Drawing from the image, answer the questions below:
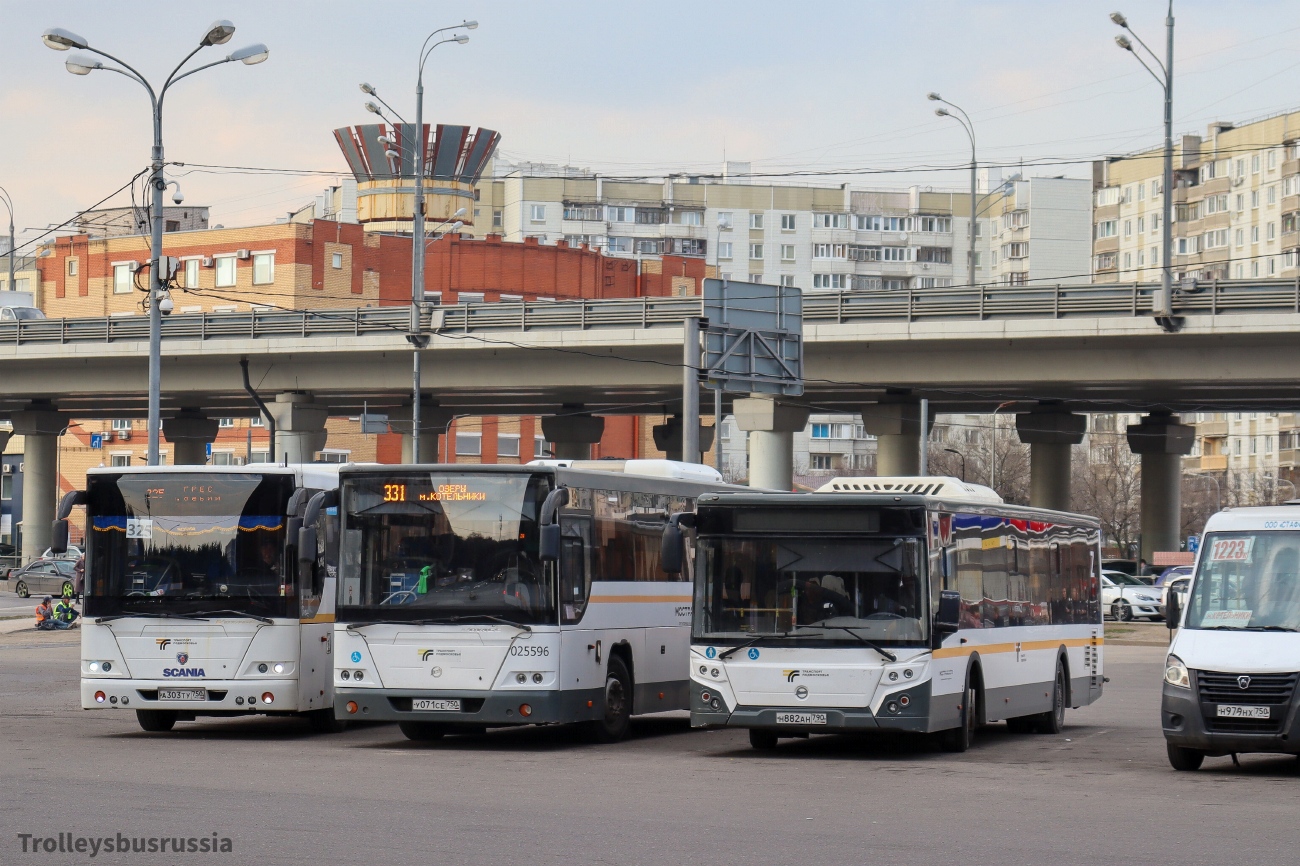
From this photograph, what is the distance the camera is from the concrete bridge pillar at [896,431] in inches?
2219

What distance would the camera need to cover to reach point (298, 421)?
59.3 metres

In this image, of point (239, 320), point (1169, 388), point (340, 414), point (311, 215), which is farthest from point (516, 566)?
point (311, 215)

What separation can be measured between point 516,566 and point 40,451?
5940 centimetres

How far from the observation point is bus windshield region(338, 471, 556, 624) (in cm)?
1723

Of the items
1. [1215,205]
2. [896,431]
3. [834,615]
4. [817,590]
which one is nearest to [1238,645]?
[834,615]

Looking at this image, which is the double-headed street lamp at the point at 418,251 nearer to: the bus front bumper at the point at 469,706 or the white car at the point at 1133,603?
the white car at the point at 1133,603

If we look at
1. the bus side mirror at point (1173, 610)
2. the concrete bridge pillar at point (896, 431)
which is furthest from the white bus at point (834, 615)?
the concrete bridge pillar at point (896, 431)

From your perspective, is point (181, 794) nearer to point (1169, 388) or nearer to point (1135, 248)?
point (1169, 388)

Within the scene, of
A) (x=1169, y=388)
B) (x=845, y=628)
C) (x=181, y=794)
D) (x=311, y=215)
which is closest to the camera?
(x=181, y=794)

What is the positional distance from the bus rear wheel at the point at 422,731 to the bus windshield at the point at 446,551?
159 centimetres

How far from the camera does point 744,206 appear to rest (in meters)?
142

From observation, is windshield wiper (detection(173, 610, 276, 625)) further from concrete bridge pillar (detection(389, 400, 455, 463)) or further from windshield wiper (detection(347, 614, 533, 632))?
concrete bridge pillar (detection(389, 400, 455, 463))

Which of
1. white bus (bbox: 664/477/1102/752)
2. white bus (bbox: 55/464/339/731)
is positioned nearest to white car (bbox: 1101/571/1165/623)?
white bus (bbox: 664/477/1102/752)

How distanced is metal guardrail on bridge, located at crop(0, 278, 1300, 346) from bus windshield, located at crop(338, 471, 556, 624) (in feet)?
98.8
